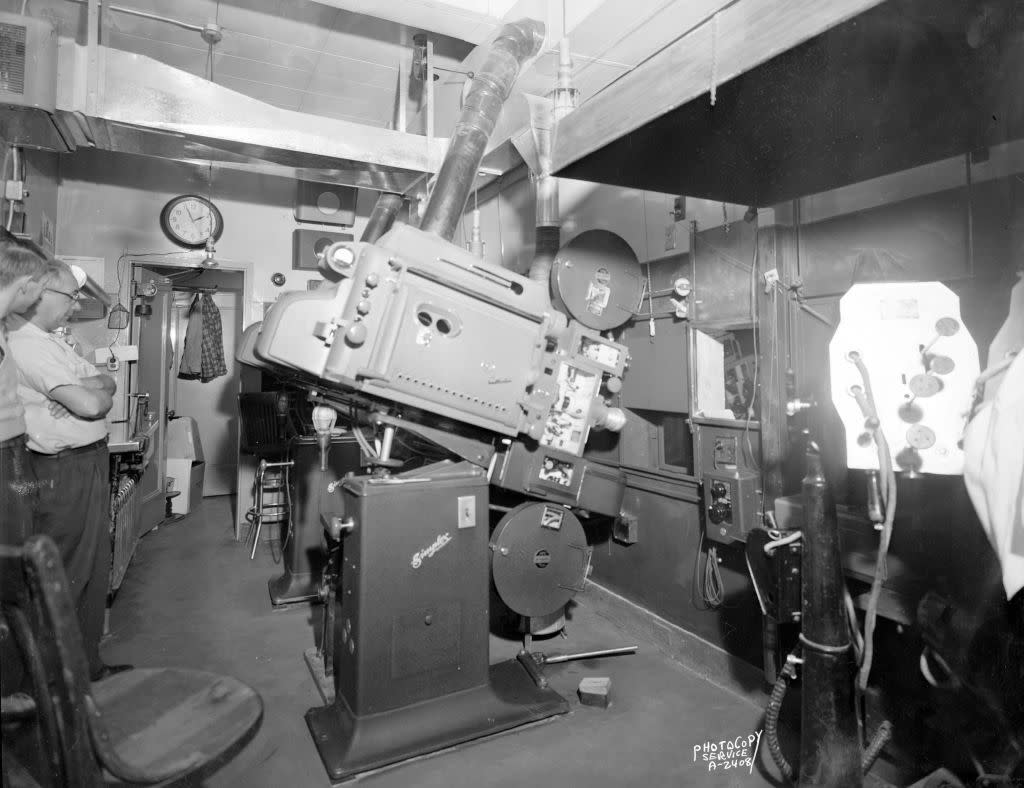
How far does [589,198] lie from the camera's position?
3830 mm

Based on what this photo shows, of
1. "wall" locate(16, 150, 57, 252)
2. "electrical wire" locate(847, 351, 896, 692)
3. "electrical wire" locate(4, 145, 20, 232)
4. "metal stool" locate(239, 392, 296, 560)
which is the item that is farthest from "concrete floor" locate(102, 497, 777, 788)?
"wall" locate(16, 150, 57, 252)

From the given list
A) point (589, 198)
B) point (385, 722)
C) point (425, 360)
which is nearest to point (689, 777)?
point (385, 722)

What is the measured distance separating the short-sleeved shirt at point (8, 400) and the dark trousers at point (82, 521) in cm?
85

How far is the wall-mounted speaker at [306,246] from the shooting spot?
5652 millimetres

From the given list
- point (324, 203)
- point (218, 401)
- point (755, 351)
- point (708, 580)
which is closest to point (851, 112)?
point (755, 351)

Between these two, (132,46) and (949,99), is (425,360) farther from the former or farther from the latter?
(132,46)

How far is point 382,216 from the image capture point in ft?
14.3

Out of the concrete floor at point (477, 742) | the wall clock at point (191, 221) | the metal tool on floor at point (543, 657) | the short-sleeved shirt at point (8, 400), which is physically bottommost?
the concrete floor at point (477, 742)

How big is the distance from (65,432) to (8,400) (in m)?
0.97

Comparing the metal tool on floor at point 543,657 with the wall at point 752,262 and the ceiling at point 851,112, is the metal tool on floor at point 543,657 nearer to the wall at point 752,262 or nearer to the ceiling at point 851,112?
the wall at point 752,262

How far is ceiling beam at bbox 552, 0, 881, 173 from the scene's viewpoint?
3.84 feet

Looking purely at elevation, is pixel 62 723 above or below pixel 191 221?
below

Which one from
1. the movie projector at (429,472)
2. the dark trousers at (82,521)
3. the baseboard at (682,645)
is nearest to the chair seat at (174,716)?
the movie projector at (429,472)

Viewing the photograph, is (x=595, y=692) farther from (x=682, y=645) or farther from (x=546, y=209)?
(x=546, y=209)
